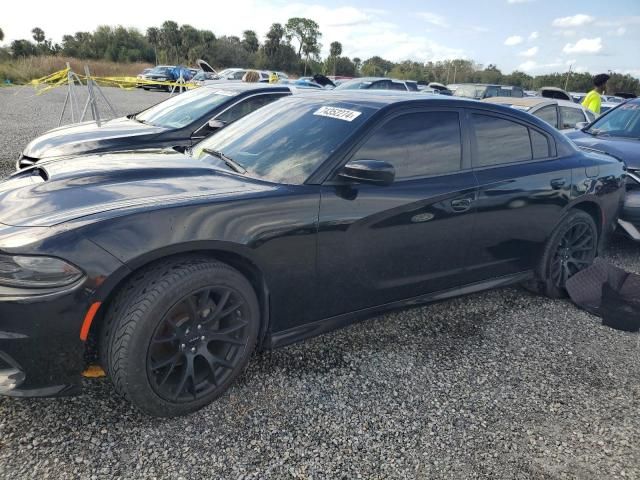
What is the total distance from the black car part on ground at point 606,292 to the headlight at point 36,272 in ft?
12.3

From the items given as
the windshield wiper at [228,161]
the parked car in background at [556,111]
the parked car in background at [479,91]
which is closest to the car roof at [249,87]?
the windshield wiper at [228,161]

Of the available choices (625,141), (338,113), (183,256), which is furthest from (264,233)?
(625,141)

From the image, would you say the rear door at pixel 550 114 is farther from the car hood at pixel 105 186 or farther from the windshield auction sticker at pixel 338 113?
the car hood at pixel 105 186

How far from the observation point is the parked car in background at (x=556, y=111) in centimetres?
835

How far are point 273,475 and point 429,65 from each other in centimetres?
7417

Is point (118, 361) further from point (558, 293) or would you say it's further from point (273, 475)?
point (558, 293)

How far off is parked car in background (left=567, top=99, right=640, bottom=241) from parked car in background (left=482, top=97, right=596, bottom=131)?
1.71m

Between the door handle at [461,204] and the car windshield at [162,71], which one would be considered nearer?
the door handle at [461,204]

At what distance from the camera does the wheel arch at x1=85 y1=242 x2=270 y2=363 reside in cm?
207

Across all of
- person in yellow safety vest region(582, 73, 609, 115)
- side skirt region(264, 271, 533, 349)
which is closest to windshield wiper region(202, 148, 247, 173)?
side skirt region(264, 271, 533, 349)

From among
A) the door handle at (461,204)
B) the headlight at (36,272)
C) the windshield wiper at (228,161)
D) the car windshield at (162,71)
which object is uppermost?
the car windshield at (162,71)

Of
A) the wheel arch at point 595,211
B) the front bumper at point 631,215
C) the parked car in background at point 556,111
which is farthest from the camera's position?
the parked car in background at point 556,111

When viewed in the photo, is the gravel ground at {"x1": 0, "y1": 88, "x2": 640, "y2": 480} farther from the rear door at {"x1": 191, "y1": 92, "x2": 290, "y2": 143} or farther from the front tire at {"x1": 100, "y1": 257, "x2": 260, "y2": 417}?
the rear door at {"x1": 191, "y1": 92, "x2": 290, "y2": 143}

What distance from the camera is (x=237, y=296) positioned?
242 cm
